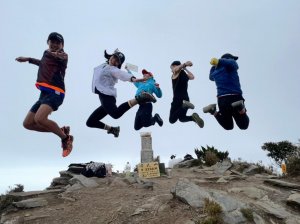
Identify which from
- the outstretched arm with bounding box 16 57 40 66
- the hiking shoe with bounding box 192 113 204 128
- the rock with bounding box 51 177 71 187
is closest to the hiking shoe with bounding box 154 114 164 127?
the hiking shoe with bounding box 192 113 204 128

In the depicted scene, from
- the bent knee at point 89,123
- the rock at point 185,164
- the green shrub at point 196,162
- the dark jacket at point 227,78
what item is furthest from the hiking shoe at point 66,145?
the green shrub at point 196,162

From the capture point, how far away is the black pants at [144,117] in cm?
991

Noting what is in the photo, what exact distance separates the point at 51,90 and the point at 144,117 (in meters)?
2.99

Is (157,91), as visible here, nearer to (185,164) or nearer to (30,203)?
(185,164)

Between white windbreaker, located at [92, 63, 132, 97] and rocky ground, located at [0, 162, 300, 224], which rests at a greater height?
white windbreaker, located at [92, 63, 132, 97]

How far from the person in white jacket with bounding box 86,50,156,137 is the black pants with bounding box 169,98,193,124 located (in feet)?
4.11

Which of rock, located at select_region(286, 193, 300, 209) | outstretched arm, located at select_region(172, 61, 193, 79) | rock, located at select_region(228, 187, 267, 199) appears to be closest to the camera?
rock, located at select_region(286, 193, 300, 209)

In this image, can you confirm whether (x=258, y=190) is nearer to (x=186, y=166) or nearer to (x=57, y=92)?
(x=186, y=166)

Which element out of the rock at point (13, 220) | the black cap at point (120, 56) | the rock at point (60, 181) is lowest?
the rock at point (13, 220)

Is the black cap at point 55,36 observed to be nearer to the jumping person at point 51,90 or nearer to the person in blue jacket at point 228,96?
the jumping person at point 51,90

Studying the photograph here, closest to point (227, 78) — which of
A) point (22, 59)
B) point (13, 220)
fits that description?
point (22, 59)

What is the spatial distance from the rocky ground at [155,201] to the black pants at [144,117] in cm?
156

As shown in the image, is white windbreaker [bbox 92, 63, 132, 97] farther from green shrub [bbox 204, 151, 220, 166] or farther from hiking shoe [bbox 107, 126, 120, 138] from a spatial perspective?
green shrub [bbox 204, 151, 220, 166]

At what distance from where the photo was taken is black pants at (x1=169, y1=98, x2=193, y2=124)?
33.4ft
